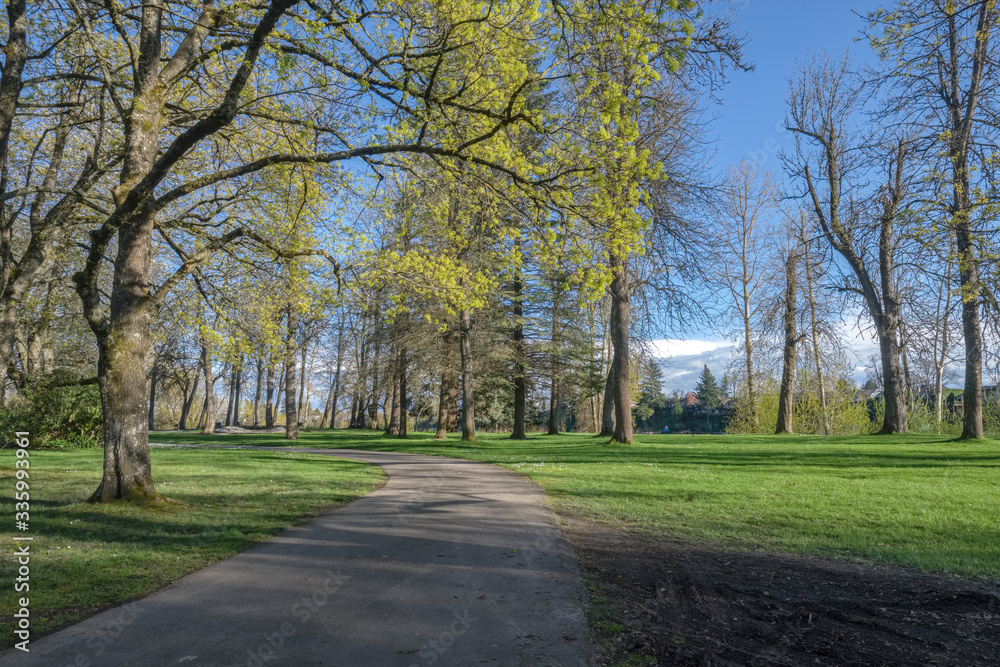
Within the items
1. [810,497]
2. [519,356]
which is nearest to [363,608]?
[810,497]

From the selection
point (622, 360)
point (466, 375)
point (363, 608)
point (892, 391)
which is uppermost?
point (622, 360)

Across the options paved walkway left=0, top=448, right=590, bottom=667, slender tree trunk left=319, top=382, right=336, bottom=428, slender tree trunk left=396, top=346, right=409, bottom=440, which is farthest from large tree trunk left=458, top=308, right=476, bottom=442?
slender tree trunk left=319, top=382, right=336, bottom=428

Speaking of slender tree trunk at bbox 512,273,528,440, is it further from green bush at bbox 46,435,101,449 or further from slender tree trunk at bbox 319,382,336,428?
slender tree trunk at bbox 319,382,336,428

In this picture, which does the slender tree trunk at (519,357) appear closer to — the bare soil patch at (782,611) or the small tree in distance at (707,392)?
the bare soil patch at (782,611)

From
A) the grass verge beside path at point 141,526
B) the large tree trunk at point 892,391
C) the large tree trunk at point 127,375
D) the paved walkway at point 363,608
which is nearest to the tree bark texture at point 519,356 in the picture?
the large tree trunk at point 892,391

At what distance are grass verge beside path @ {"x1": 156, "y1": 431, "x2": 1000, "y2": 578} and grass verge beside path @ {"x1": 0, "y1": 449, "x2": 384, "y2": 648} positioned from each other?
14.5 ft

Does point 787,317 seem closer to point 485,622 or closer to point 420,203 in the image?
point 420,203

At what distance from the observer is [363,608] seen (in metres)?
4.16

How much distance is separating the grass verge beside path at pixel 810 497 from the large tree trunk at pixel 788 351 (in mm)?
9940

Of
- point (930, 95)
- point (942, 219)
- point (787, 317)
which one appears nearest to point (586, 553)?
point (942, 219)

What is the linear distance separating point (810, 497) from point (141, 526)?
9.88 metres

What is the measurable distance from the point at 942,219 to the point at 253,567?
1574 centimetres

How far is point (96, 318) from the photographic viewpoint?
25.7 feet

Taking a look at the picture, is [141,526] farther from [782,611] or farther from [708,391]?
[708,391]
